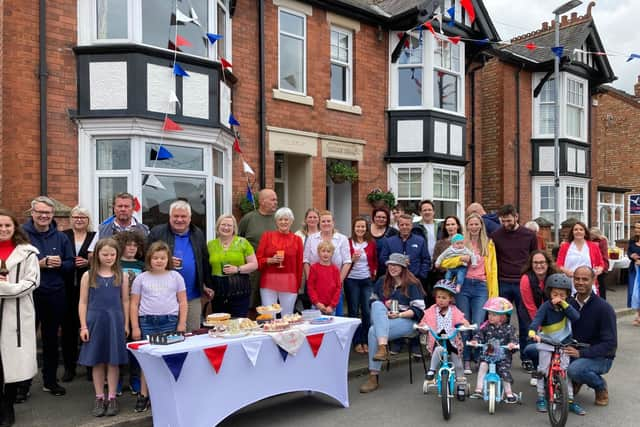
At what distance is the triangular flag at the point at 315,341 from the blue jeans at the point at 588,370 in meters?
2.39

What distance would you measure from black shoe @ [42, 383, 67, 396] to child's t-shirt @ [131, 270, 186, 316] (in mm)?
1319

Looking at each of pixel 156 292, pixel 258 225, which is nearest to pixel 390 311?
pixel 258 225

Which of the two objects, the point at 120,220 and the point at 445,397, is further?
the point at 120,220

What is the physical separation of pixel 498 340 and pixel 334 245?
225cm

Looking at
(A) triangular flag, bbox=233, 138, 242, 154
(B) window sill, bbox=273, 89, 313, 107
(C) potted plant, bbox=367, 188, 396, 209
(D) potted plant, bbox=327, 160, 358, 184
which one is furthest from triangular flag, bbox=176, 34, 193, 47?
(C) potted plant, bbox=367, 188, 396, 209

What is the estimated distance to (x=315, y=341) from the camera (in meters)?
4.91

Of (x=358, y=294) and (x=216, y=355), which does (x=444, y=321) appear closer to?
(x=358, y=294)

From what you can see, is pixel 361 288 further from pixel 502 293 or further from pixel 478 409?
pixel 478 409

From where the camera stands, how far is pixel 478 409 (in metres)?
5.08

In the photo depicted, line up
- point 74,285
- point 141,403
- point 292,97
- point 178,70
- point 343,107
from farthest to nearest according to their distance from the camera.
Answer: point 343,107, point 292,97, point 178,70, point 74,285, point 141,403

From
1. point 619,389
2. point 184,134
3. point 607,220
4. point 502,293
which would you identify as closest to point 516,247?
point 502,293

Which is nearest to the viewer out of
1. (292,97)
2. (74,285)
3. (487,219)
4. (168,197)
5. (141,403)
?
(141,403)

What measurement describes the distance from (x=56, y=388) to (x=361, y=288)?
12.0ft

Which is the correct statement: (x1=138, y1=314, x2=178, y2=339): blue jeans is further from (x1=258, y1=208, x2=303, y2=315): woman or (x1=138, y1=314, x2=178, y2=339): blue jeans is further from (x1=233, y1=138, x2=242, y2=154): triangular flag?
(x1=233, y1=138, x2=242, y2=154): triangular flag
